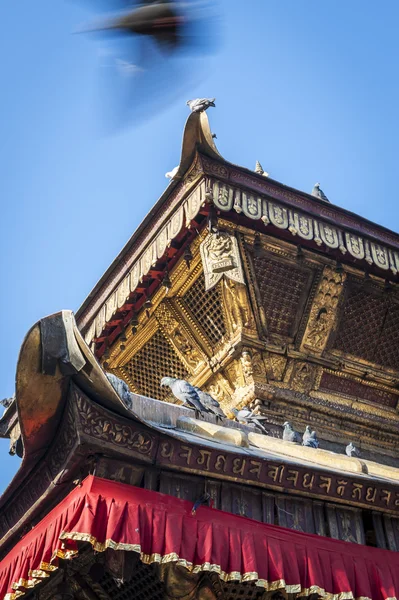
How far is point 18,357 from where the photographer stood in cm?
434

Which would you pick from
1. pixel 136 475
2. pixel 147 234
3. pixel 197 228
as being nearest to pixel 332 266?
pixel 197 228

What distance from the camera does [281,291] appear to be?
813 cm

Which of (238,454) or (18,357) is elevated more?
(18,357)

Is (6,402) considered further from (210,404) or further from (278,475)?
(278,475)

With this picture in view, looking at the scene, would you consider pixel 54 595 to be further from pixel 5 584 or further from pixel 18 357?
pixel 18 357

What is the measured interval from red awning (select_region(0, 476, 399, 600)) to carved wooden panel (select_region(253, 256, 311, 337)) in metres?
3.60

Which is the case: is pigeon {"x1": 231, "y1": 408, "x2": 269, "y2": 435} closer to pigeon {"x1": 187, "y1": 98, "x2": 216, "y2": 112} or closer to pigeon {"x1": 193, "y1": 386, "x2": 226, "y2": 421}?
pigeon {"x1": 193, "y1": 386, "x2": 226, "y2": 421}

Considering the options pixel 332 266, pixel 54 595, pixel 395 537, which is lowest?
pixel 54 595

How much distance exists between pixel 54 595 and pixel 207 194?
4079 mm

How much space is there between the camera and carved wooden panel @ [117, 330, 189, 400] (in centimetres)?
888

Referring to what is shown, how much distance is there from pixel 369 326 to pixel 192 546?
5038 millimetres

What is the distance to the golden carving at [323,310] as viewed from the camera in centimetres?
824

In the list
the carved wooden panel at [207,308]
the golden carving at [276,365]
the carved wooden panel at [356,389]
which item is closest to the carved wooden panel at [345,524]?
the golden carving at [276,365]

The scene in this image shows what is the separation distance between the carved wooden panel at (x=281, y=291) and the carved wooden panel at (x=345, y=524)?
311 cm
